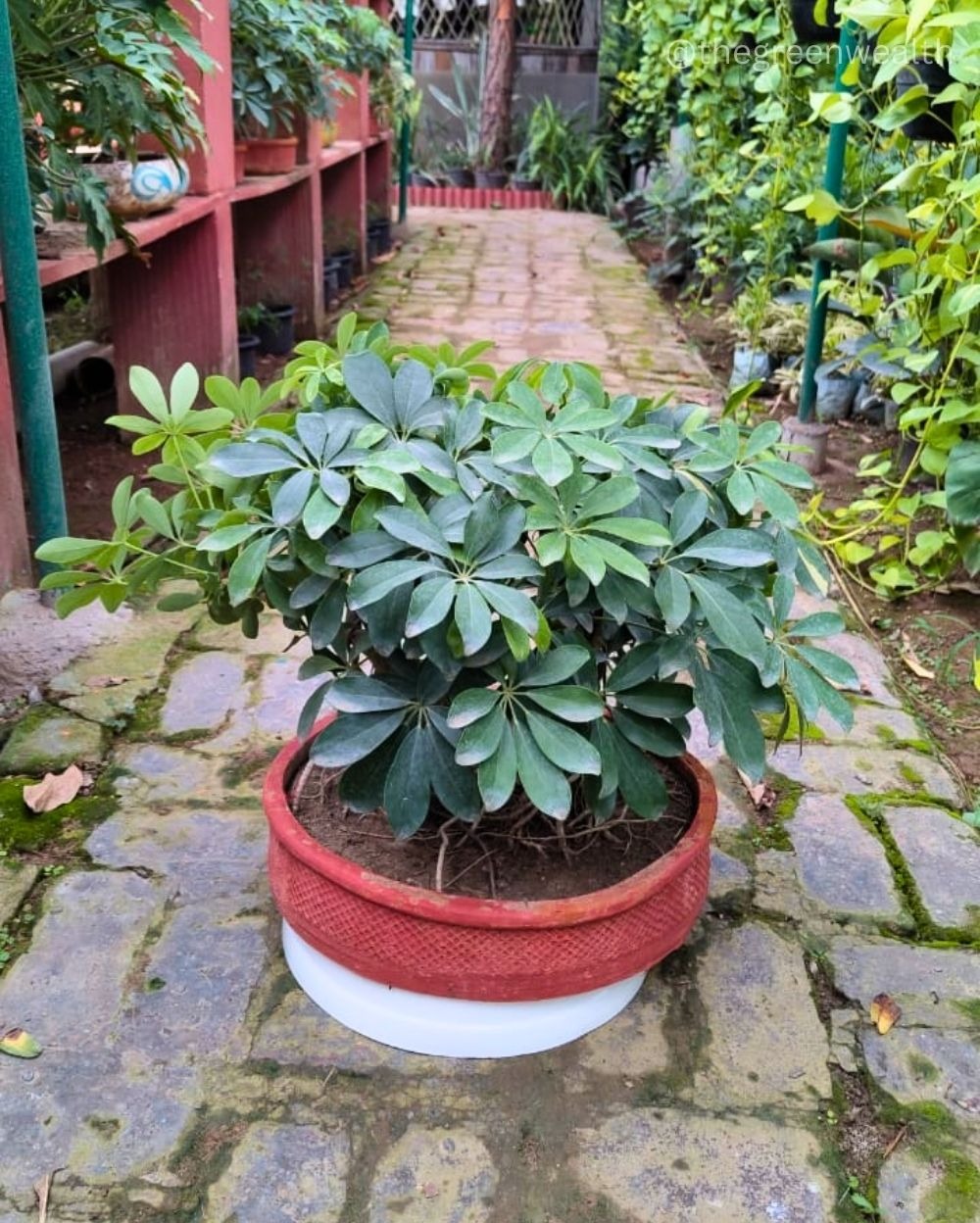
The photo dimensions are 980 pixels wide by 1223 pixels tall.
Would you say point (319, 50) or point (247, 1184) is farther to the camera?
point (319, 50)

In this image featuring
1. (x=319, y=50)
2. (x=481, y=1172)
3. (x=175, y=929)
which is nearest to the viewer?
(x=481, y=1172)

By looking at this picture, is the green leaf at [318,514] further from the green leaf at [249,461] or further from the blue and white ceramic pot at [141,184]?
the blue and white ceramic pot at [141,184]

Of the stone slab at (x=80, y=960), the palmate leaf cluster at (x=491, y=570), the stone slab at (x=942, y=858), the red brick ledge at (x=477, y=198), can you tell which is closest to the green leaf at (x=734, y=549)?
the palmate leaf cluster at (x=491, y=570)

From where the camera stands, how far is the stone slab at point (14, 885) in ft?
5.70

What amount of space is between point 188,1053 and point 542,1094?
452 millimetres

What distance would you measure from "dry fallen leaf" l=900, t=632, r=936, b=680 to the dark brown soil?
43.8 inches

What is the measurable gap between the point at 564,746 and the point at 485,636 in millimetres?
176

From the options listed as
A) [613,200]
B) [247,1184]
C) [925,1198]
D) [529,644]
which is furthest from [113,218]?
[613,200]

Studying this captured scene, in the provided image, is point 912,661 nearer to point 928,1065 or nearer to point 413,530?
point 928,1065

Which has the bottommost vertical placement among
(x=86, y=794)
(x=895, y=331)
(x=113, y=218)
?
(x=86, y=794)

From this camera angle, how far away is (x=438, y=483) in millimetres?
1334

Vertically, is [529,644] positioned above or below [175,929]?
above

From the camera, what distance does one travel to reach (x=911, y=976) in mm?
1689

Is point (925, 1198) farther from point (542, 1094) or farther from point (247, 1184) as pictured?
point (247, 1184)
